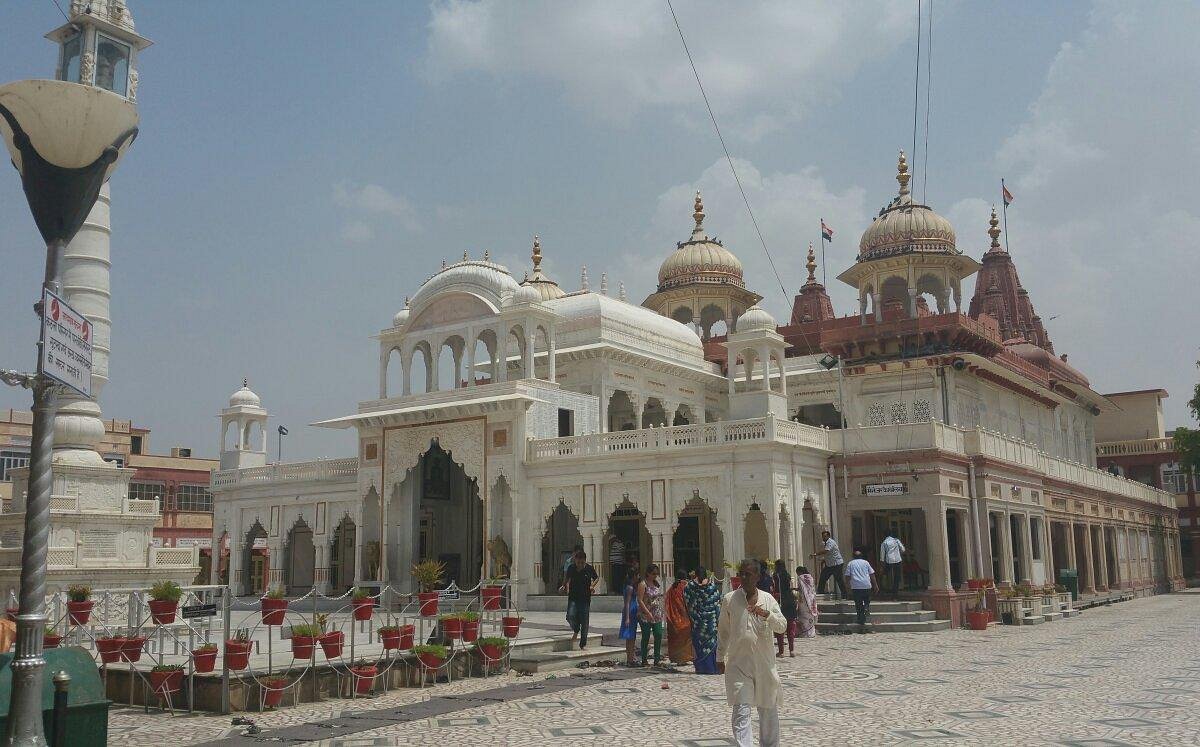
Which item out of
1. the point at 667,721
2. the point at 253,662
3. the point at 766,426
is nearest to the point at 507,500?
the point at 766,426

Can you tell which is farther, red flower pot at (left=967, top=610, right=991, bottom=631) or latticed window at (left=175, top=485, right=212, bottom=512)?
latticed window at (left=175, top=485, right=212, bottom=512)

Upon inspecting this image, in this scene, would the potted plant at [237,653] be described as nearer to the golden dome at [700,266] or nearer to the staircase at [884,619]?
the staircase at [884,619]

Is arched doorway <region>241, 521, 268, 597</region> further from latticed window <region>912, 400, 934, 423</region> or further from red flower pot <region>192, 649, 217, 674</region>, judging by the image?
red flower pot <region>192, 649, 217, 674</region>

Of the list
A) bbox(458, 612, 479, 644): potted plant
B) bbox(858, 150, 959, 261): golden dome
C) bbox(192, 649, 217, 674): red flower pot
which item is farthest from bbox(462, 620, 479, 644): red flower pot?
bbox(858, 150, 959, 261): golden dome

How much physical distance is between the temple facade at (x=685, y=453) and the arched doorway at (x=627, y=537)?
6cm

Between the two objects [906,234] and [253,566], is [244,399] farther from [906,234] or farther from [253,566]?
[906,234]

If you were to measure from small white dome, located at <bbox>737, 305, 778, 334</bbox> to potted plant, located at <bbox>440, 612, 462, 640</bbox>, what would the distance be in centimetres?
1615

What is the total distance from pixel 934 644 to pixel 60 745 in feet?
45.2

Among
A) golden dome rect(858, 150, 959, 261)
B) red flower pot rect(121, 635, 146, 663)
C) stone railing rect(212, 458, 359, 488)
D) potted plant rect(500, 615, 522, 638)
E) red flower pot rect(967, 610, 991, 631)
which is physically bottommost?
red flower pot rect(967, 610, 991, 631)

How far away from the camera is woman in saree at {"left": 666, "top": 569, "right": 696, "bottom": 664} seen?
1377 centimetres

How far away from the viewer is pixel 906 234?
32719mm

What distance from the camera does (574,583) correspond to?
15.0 meters

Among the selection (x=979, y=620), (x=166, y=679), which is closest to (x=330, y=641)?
(x=166, y=679)

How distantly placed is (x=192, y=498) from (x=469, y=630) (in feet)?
143
